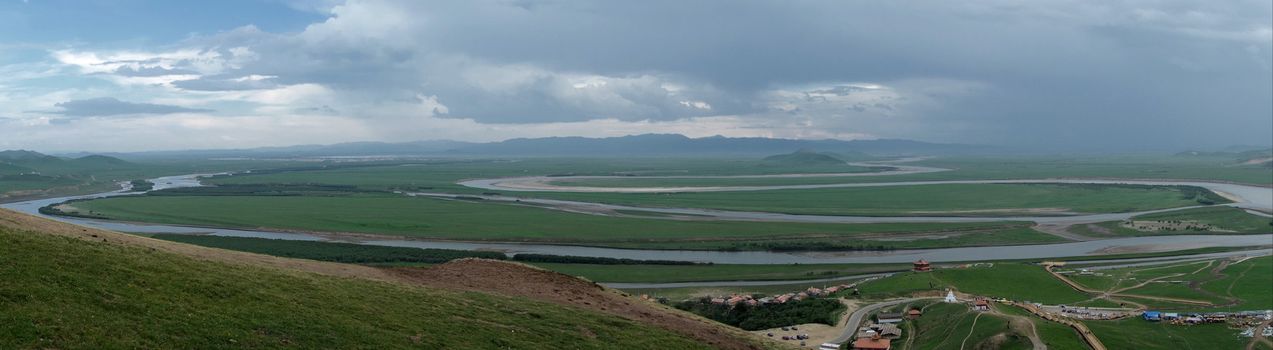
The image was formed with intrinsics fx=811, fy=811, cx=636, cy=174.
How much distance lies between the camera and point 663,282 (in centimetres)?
6109

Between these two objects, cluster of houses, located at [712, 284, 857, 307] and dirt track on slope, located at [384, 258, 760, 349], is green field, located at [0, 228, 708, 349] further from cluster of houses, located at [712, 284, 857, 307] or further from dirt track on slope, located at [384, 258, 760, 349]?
cluster of houses, located at [712, 284, 857, 307]

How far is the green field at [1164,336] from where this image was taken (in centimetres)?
3469

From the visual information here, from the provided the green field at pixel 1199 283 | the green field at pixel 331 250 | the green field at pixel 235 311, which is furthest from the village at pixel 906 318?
the green field at pixel 331 250

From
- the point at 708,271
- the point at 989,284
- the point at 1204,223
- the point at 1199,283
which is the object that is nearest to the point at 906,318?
the point at 989,284

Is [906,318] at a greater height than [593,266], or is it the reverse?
[906,318]

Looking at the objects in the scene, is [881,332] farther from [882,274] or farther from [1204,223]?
[1204,223]

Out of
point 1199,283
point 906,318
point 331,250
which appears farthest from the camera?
point 331,250

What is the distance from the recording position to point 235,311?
58.0 ft

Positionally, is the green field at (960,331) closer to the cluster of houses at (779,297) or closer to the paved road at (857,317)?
the paved road at (857,317)

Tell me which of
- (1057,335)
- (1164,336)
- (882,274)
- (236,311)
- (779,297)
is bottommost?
(882,274)

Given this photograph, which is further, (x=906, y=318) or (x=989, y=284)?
(x=989, y=284)

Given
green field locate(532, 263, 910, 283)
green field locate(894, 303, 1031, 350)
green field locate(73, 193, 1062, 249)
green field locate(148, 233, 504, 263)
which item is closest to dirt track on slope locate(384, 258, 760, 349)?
green field locate(894, 303, 1031, 350)

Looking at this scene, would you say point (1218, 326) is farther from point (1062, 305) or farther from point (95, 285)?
point (95, 285)

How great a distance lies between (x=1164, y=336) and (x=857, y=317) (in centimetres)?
1419
